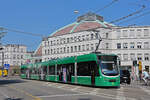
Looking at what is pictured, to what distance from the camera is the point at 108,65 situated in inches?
750

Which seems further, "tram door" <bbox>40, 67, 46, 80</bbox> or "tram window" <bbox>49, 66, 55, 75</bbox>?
"tram door" <bbox>40, 67, 46, 80</bbox>

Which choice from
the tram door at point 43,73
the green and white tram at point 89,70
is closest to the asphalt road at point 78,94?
the green and white tram at point 89,70

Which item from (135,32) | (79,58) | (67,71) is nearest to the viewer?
(79,58)

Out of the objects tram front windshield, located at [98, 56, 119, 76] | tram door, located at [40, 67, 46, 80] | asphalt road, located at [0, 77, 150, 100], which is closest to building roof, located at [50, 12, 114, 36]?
tram door, located at [40, 67, 46, 80]

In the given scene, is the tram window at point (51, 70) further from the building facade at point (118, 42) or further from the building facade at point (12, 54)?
the building facade at point (12, 54)

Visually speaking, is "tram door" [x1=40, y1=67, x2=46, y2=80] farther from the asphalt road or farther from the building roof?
the building roof

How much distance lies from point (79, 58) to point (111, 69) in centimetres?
426

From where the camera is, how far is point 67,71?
972 inches

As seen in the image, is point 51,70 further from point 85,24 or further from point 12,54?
point 12,54

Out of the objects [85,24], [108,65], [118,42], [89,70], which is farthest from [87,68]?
[85,24]

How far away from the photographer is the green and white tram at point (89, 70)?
1858cm

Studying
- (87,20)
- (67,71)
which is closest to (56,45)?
(87,20)

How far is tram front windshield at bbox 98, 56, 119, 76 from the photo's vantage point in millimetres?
18641

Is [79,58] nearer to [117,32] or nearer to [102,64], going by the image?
[102,64]
